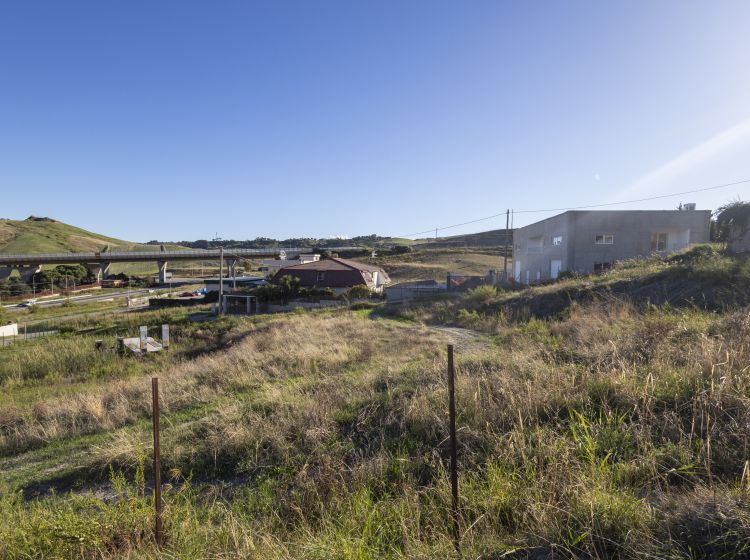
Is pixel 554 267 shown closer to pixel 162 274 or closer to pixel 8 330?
pixel 8 330

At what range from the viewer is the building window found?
29125 mm

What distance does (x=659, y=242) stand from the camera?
29.3 metres

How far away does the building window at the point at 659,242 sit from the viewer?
2912 centimetres

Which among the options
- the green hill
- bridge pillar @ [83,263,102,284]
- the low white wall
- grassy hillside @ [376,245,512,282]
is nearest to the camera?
the low white wall

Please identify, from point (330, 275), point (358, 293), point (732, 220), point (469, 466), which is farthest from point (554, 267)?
point (469, 466)

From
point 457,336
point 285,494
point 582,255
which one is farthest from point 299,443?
point 582,255

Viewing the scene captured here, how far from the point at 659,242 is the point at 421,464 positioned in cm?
3328

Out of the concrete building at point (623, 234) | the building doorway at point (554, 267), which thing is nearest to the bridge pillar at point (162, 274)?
the building doorway at point (554, 267)

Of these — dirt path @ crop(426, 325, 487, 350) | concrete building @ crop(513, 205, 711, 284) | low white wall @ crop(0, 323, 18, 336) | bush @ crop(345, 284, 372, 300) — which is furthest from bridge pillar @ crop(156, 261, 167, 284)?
dirt path @ crop(426, 325, 487, 350)

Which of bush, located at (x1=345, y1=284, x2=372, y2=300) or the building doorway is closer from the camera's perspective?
the building doorway

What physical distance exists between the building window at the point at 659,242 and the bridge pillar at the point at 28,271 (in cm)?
7847

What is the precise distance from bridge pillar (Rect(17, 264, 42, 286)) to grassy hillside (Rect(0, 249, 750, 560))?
68959 mm

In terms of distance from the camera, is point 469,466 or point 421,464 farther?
point 421,464

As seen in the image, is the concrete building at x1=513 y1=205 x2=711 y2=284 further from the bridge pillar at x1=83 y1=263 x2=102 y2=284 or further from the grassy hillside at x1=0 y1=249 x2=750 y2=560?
the bridge pillar at x1=83 y1=263 x2=102 y2=284
